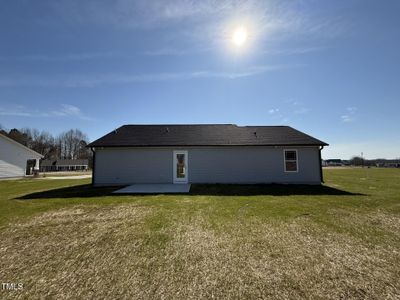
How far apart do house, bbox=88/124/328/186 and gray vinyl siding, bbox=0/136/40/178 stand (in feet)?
53.5

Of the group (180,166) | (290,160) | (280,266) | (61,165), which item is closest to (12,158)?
(180,166)

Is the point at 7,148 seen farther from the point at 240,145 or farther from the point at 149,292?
the point at 149,292

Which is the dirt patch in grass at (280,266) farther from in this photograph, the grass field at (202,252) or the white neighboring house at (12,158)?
the white neighboring house at (12,158)

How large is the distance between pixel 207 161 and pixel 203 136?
218 cm

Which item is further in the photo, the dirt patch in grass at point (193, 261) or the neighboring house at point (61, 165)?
the neighboring house at point (61, 165)

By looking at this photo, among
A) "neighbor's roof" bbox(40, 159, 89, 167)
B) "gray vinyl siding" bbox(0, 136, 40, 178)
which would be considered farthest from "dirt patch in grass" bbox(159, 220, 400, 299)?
"neighbor's roof" bbox(40, 159, 89, 167)

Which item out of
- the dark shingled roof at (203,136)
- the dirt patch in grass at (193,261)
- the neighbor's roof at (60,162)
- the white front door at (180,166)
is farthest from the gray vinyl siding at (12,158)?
the neighbor's roof at (60,162)

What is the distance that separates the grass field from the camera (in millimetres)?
2957

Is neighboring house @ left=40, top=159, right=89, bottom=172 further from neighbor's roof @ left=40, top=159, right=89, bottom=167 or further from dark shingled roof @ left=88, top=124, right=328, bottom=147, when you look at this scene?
dark shingled roof @ left=88, top=124, right=328, bottom=147

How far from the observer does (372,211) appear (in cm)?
689

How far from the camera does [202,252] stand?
4.06m

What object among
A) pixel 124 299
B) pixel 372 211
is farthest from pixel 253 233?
pixel 372 211

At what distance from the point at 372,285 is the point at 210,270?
238cm

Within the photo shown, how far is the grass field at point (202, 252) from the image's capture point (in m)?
2.96
